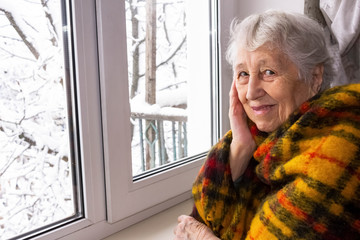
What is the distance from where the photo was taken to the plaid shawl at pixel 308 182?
74cm

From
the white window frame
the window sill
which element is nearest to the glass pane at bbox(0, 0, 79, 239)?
the white window frame

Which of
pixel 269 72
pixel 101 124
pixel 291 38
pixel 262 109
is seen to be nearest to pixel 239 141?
pixel 262 109

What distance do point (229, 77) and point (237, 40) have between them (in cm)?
69

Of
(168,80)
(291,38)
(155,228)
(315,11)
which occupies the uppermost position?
(315,11)

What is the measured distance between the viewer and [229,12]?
169 cm

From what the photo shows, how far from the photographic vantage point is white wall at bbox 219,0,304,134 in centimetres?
163

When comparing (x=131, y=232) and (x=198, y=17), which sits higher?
(x=198, y=17)

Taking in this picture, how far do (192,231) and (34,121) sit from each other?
1.91 feet

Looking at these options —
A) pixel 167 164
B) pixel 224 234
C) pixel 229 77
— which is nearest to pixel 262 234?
pixel 224 234

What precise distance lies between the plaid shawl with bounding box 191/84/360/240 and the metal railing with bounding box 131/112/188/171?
0.44 metres

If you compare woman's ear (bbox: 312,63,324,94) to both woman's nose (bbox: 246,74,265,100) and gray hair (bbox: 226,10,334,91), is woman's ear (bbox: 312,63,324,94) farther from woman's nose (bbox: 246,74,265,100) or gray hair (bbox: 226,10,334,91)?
woman's nose (bbox: 246,74,265,100)

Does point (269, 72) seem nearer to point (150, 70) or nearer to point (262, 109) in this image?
point (262, 109)

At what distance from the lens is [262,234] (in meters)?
0.81

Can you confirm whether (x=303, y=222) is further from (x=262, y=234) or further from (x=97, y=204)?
(x=97, y=204)
